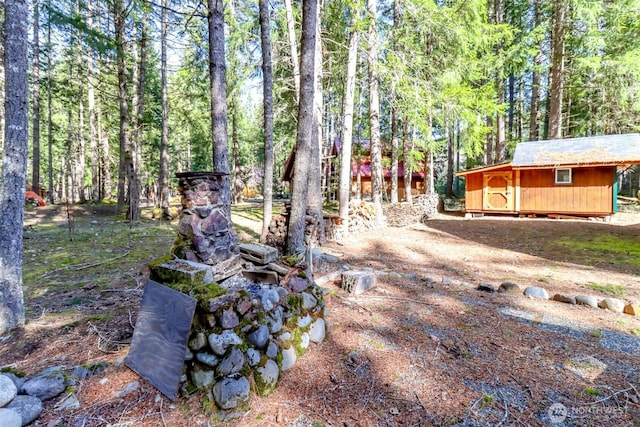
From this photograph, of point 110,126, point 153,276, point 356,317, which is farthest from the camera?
point 110,126

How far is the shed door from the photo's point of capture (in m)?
14.1

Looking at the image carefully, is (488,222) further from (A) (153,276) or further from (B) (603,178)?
(A) (153,276)

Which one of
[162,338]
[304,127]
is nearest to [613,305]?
[304,127]

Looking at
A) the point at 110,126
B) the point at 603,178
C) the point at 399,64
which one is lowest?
the point at 603,178

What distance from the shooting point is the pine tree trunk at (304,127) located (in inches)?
199

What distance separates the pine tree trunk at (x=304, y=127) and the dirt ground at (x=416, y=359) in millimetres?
1274

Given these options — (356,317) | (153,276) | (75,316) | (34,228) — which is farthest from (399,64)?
(34,228)

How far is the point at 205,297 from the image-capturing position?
8.21ft

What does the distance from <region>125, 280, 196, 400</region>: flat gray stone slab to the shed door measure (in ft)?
49.7

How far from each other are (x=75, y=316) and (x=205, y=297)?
A: 8.15 feet

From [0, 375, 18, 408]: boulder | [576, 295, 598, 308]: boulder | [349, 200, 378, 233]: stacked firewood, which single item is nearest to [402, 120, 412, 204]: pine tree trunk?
[349, 200, 378, 233]: stacked firewood

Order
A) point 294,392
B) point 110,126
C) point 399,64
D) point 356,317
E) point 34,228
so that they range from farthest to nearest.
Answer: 1. point 110,126
2. point 34,228
3. point 399,64
4. point 356,317
5. point 294,392

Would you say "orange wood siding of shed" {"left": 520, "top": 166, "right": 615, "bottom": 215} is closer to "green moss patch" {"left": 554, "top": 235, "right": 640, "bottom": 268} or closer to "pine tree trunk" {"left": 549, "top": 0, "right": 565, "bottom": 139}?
"pine tree trunk" {"left": 549, "top": 0, "right": 565, "bottom": 139}

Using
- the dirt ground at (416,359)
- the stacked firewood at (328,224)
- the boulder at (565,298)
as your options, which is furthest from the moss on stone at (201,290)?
the boulder at (565,298)
